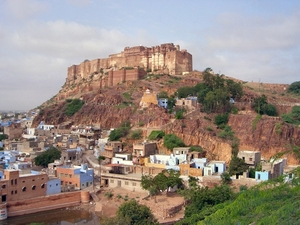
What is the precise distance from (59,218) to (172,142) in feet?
38.6

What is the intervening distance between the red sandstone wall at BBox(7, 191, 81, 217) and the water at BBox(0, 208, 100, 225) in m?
0.42

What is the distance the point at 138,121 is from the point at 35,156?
408 inches

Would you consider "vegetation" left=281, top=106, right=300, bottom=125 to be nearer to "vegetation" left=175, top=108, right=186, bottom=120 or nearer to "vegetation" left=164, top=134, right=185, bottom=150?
"vegetation" left=175, top=108, right=186, bottom=120

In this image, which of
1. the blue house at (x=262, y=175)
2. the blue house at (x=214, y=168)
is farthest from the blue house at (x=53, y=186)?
the blue house at (x=262, y=175)

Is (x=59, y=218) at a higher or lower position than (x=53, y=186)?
lower

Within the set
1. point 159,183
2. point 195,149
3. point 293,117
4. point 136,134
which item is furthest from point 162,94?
point 159,183

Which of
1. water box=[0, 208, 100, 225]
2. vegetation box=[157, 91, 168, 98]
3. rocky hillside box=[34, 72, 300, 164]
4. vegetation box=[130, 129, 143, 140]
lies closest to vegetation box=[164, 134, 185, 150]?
rocky hillside box=[34, 72, 300, 164]

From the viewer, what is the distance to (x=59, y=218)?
68.6 feet

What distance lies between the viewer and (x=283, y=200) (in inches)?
257

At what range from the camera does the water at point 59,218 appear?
66.1ft

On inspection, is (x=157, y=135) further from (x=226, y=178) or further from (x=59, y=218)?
(x=59, y=218)

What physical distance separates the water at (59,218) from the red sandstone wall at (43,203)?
417mm

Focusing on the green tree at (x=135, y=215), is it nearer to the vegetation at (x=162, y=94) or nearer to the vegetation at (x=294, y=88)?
the vegetation at (x=162, y=94)

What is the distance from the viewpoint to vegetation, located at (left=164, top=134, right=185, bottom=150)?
29378 mm
